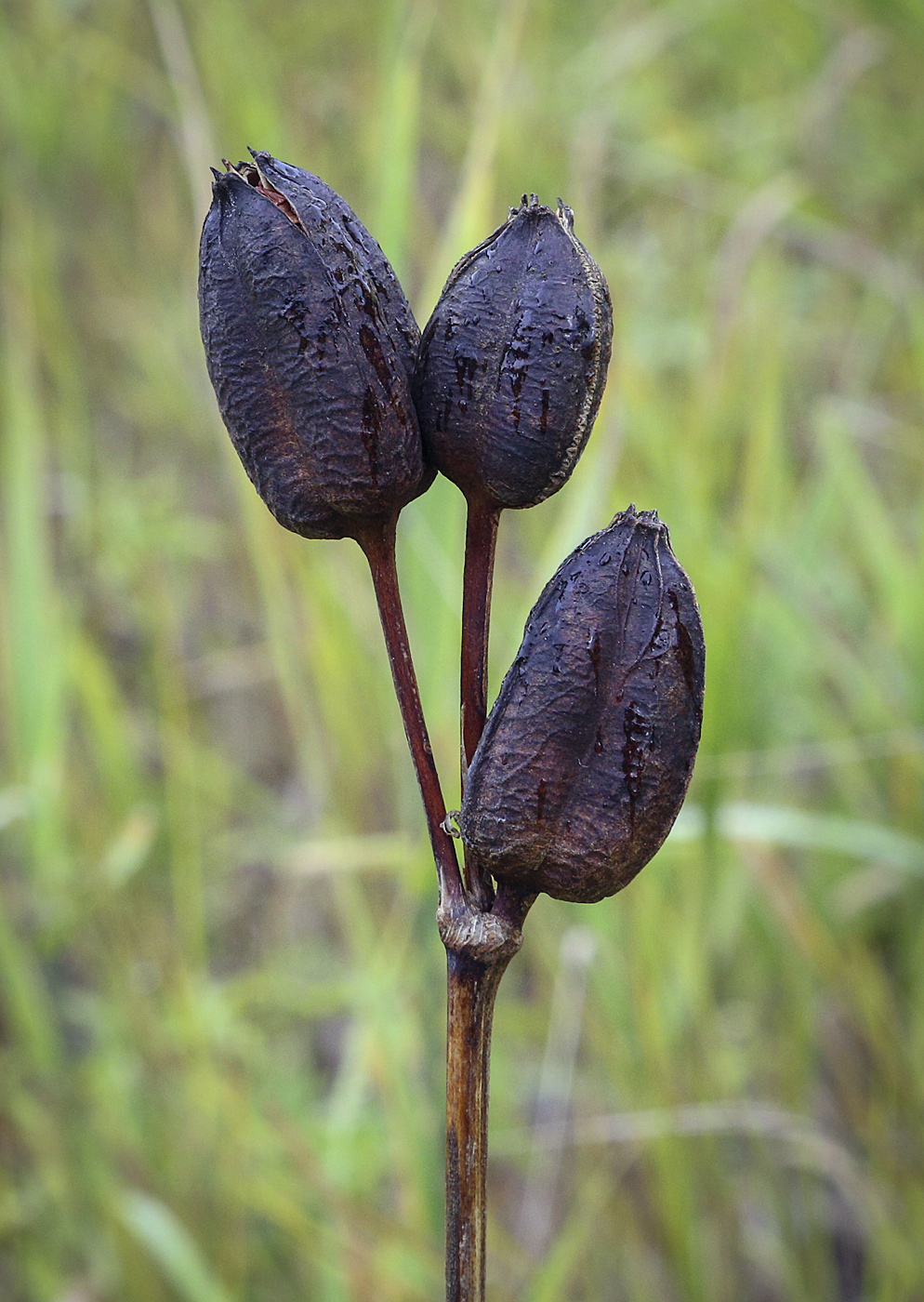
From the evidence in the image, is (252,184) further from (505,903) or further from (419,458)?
(505,903)

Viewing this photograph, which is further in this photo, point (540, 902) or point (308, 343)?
point (540, 902)

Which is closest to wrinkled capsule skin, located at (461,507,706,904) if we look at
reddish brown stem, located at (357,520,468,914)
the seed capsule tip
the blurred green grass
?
reddish brown stem, located at (357,520,468,914)

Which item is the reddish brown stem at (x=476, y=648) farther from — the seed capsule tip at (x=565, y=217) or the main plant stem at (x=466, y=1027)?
the seed capsule tip at (x=565, y=217)

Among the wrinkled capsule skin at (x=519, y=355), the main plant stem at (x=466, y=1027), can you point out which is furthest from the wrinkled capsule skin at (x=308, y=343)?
the main plant stem at (x=466, y=1027)

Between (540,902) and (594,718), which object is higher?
(594,718)

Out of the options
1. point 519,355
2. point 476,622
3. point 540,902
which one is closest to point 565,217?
point 519,355

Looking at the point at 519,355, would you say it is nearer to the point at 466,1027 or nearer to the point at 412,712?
the point at 412,712

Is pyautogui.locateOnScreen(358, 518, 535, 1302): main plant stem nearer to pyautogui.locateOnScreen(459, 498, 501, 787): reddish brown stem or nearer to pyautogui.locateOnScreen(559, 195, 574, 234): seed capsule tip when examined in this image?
pyautogui.locateOnScreen(459, 498, 501, 787): reddish brown stem
